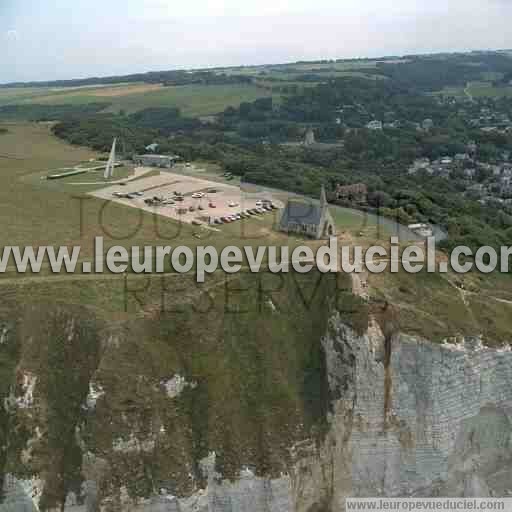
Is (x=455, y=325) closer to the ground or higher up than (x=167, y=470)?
higher up

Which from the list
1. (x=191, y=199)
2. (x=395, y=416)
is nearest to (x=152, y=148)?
(x=191, y=199)

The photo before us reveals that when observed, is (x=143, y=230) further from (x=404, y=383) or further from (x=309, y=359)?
(x=404, y=383)

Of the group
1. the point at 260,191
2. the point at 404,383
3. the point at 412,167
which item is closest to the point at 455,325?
the point at 404,383

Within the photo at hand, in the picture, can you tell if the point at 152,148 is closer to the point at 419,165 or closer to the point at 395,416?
the point at 419,165

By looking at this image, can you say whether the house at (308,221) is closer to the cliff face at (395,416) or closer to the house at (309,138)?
the cliff face at (395,416)

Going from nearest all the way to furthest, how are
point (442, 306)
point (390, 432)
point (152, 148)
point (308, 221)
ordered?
point (390, 432) → point (442, 306) → point (308, 221) → point (152, 148)

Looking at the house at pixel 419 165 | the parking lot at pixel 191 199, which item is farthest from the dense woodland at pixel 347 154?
the parking lot at pixel 191 199

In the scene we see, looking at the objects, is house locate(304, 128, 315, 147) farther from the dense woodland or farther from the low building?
the low building
